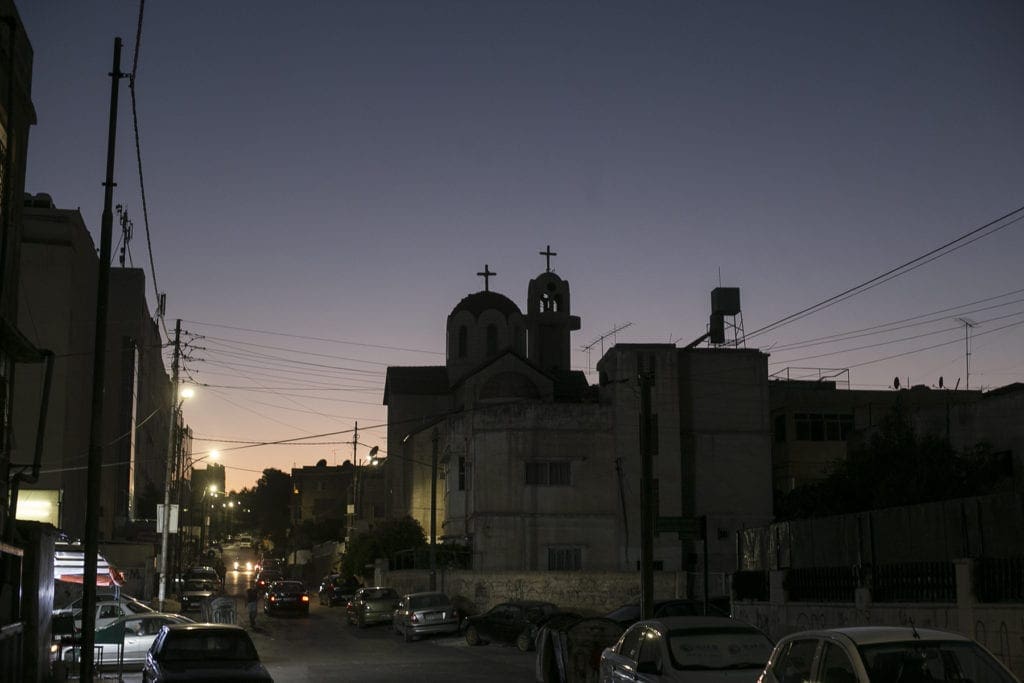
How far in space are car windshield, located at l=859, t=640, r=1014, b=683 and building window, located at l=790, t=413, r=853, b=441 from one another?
53.1 m

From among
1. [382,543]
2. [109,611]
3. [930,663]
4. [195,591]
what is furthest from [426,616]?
[930,663]

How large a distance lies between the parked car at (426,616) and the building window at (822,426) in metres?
27.9

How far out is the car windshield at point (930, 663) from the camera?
8859 mm

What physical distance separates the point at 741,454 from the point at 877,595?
3402cm

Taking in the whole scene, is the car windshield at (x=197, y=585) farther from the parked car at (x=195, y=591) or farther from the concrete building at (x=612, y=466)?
the concrete building at (x=612, y=466)

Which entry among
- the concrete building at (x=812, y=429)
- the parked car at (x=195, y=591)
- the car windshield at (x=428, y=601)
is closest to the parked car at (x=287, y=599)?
the parked car at (x=195, y=591)

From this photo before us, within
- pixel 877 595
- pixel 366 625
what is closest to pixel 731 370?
pixel 366 625

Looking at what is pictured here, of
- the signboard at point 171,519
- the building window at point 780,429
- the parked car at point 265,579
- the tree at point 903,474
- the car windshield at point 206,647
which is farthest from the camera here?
the building window at point 780,429

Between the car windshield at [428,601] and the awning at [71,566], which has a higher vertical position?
the awning at [71,566]

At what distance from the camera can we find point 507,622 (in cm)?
3528

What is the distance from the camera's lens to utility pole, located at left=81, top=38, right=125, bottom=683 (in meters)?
16.5

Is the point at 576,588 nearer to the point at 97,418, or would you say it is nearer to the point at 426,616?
the point at 426,616

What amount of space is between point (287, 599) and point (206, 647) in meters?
33.9

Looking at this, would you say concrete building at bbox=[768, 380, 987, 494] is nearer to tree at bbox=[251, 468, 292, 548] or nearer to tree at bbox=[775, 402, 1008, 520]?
tree at bbox=[775, 402, 1008, 520]
